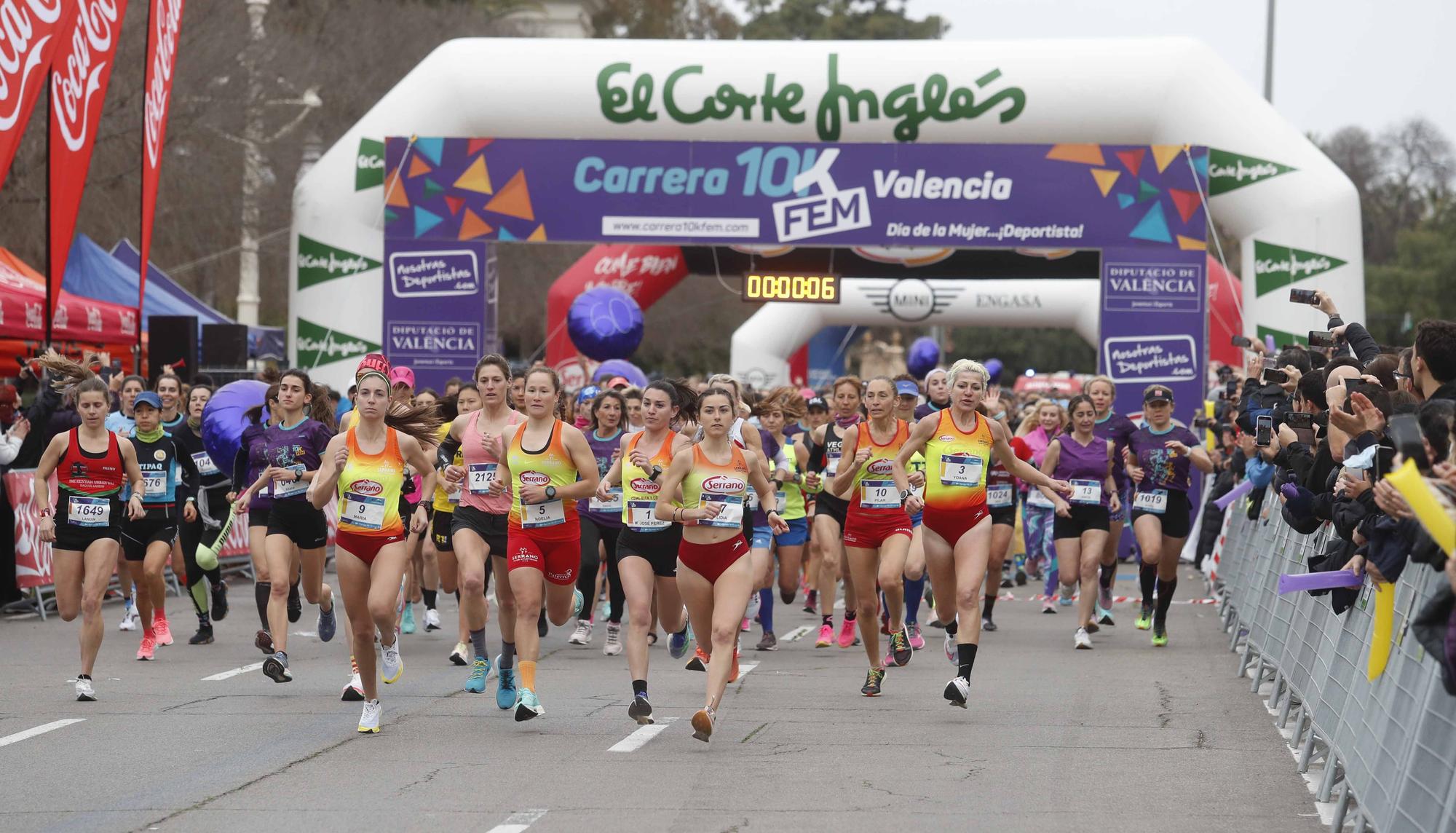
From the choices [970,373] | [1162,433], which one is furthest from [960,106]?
[970,373]

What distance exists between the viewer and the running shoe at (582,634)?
1391 centimetres

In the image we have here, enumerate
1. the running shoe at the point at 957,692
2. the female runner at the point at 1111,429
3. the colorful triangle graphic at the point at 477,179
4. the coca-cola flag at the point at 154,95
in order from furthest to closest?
the colorful triangle graphic at the point at 477,179 < the coca-cola flag at the point at 154,95 < the female runner at the point at 1111,429 < the running shoe at the point at 957,692

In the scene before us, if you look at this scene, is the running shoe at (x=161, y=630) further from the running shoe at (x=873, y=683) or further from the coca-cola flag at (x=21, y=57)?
the running shoe at (x=873, y=683)

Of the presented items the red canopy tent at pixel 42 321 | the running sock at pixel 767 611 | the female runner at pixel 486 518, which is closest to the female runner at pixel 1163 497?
the running sock at pixel 767 611

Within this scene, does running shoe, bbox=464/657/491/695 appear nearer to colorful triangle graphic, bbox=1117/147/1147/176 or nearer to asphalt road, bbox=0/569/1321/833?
asphalt road, bbox=0/569/1321/833

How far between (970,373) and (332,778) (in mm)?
4631

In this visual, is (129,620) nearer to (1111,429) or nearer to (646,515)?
(646,515)

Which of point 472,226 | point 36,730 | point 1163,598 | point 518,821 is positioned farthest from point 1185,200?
point 518,821

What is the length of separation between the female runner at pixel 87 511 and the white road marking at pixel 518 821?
4.25 meters

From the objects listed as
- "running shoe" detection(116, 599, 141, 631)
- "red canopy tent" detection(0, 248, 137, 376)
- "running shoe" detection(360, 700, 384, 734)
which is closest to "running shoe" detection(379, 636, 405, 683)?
"running shoe" detection(360, 700, 384, 734)

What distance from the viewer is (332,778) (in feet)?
26.1

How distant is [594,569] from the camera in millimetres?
13719

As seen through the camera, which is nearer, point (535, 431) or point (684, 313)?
point (535, 431)

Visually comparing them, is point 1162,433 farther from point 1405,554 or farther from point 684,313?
point 684,313
